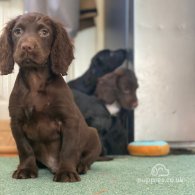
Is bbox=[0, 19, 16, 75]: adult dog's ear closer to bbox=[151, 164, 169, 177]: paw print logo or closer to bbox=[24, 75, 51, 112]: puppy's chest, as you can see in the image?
bbox=[24, 75, 51, 112]: puppy's chest

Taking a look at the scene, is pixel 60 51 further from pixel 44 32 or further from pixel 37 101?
pixel 37 101

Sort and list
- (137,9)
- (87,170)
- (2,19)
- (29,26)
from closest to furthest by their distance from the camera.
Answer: (29,26)
(87,170)
(137,9)
(2,19)

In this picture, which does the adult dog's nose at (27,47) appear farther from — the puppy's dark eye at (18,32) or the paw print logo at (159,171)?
→ the paw print logo at (159,171)

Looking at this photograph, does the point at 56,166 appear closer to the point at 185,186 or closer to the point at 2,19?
the point at 185,186

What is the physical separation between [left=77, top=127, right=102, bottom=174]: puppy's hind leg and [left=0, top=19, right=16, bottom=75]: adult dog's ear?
0.40 metres

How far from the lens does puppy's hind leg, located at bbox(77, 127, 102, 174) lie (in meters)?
1.74

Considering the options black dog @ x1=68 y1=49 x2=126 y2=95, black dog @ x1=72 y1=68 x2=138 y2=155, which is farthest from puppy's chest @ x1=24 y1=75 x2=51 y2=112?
black dog @ x1=68 y1=49 x2=126 y2=95

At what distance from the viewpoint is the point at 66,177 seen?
153 centimetres

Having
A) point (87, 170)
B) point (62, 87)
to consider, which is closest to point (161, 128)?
point (87, 170)

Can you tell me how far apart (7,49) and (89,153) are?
A: 1.60 feet

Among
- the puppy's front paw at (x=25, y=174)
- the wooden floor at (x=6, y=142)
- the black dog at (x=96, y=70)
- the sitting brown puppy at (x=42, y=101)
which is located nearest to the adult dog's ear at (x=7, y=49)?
the sitting brown puppy at (x=42, y=101)

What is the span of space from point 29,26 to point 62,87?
0.24m

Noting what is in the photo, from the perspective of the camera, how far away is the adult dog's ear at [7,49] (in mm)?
1670

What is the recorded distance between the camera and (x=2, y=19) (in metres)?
3.26
